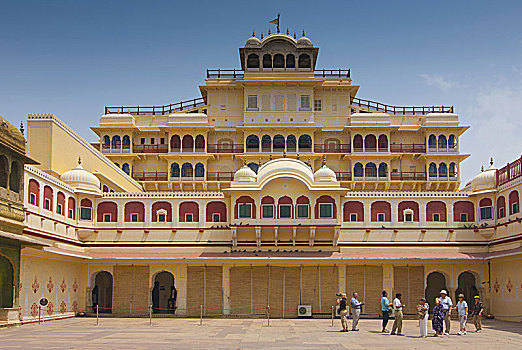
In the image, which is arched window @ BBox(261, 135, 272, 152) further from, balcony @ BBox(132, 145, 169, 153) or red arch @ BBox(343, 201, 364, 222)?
red arch @ BBox(343, 201, 364, 222)

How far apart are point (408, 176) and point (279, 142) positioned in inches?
512

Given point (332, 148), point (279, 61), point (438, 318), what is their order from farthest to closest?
1. point (332, 148)
2. point (279, 61)
3. point (438, 318)

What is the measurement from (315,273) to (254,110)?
77.5 feet

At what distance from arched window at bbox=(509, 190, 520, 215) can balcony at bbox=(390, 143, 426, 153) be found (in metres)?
22.5

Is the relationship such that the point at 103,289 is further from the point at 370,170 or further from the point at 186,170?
the point at 370,170

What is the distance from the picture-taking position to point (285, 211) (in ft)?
143

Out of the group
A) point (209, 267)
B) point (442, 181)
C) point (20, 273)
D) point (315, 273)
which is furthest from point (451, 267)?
point (20, 273)

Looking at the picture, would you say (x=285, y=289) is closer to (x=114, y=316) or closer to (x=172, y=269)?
(x=172, y=269)

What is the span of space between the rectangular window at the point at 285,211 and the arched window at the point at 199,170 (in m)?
20.0

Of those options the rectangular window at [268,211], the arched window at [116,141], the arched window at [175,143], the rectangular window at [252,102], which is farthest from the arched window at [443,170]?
the arched window at [116,141]

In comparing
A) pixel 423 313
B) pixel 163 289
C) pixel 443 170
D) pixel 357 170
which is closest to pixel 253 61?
pixel 357 170

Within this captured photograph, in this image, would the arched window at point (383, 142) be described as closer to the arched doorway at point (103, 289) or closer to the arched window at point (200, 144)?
the arched window at point (200, 144)

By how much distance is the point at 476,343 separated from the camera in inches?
987

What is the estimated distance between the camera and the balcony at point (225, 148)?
62.7 meters
